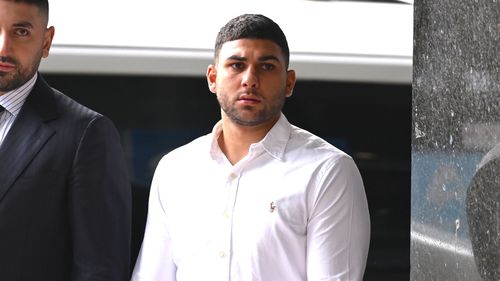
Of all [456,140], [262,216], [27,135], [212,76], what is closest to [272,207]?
[262,216]

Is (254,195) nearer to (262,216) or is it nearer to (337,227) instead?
(262,216)

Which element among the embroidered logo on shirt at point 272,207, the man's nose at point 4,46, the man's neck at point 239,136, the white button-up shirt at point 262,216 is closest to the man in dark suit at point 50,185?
the man's nose at point 4,46

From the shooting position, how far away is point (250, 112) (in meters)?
3.06

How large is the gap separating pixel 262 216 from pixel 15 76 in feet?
2.59

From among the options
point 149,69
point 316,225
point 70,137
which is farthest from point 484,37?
point 149,69

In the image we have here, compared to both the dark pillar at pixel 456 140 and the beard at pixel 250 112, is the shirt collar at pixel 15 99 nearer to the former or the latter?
the beard at pixel 250 112

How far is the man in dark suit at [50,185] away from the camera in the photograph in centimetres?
301

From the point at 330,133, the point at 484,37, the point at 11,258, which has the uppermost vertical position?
the point at 484,37

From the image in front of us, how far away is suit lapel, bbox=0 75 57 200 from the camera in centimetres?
301

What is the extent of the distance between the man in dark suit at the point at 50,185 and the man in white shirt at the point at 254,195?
0.17 m

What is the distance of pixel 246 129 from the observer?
10.4 ft

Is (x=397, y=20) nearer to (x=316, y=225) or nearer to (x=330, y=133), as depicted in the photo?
(x=330, y=133)

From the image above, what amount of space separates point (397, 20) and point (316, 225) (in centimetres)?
430

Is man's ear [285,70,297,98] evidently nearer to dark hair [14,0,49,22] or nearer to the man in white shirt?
the man in white shirt
